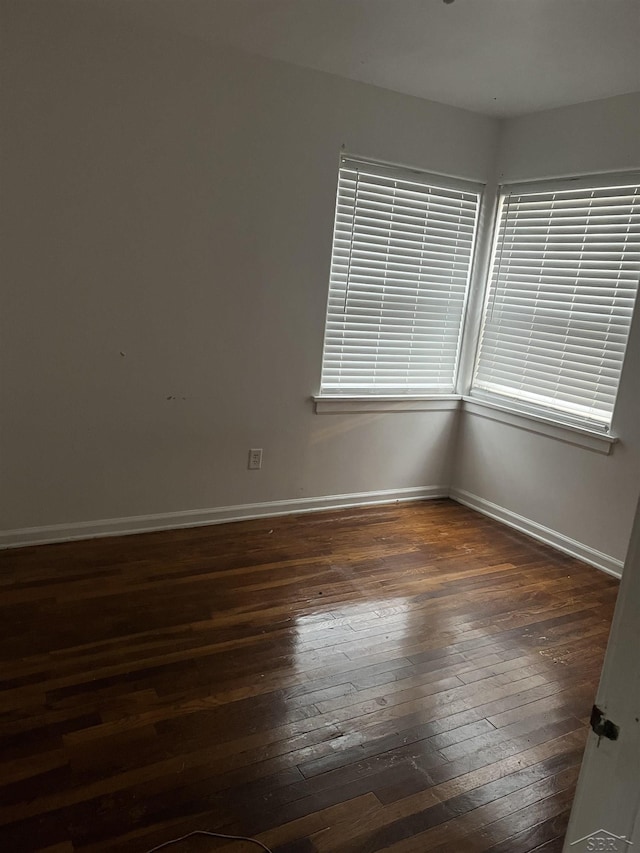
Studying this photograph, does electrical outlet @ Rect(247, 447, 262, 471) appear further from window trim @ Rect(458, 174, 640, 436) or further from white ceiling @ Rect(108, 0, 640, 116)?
white ceiling @ Rect(108, 0, 640, 116)

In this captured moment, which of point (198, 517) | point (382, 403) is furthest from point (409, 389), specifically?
point (198, 517)

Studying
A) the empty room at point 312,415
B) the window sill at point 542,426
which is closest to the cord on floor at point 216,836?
the empty room at point 312,415

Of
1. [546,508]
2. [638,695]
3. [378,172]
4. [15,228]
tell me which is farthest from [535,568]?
[15,228]

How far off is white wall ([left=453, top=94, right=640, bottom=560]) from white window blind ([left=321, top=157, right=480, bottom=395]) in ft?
1.46

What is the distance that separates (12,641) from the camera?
2.34 m

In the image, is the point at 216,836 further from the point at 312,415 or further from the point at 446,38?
the point at 446,38

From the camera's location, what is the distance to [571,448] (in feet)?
11.6

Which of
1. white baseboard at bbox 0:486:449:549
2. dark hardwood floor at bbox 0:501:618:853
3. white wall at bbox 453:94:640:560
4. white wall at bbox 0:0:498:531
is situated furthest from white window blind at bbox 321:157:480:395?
dark hardwood floor at bbox 0:501:618:853

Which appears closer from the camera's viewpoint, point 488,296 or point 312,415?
point 312,415

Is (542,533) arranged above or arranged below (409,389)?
below

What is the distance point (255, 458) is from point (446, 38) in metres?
2.31

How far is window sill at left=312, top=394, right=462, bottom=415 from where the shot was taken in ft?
12.3

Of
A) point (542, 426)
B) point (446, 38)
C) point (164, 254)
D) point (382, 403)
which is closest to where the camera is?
point (446, 38)

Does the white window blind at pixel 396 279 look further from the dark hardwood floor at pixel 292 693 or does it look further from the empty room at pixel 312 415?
the dark hardwood floor at pixel 292 693
